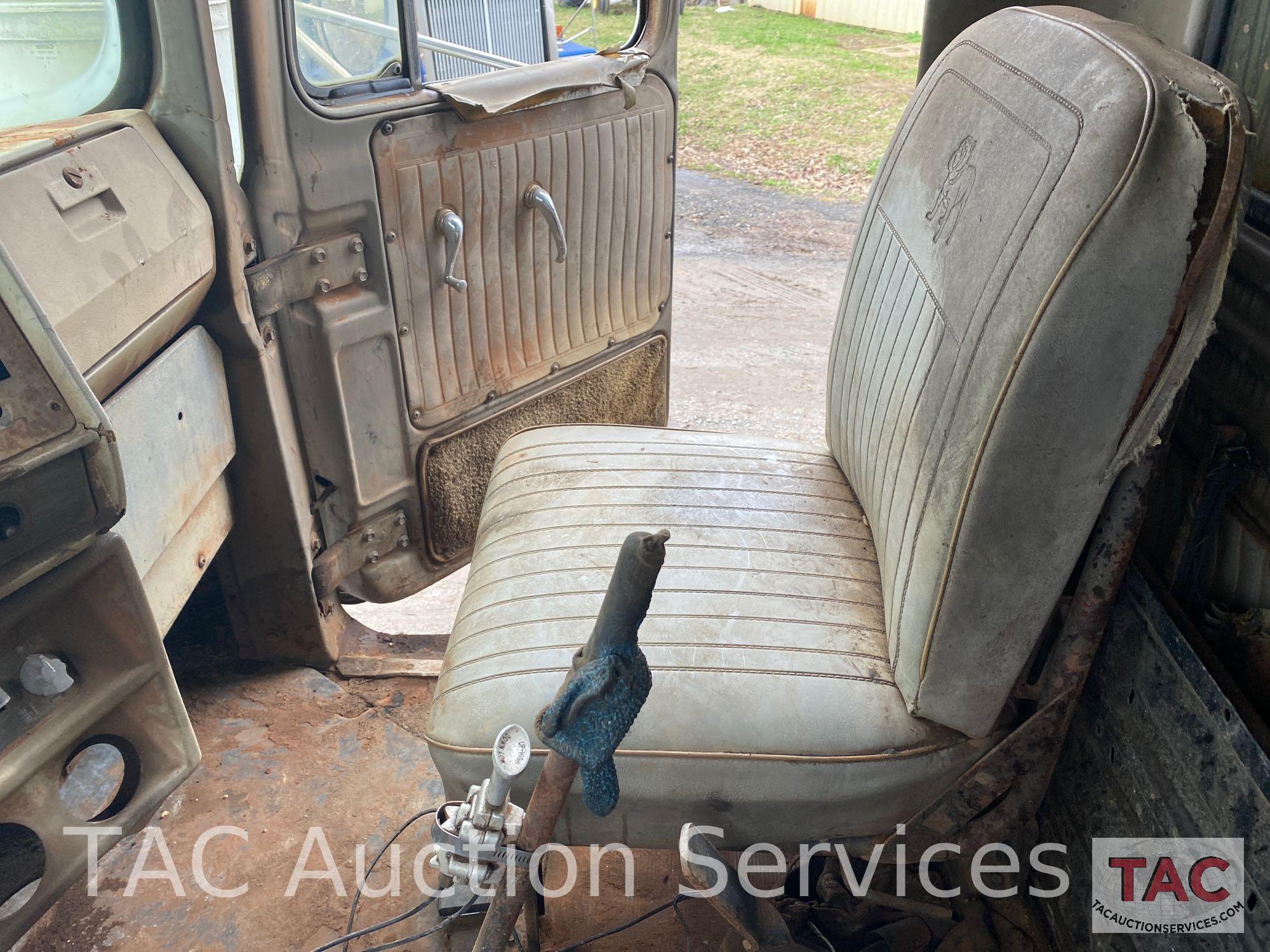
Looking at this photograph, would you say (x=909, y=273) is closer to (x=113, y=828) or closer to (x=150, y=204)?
(x=150, y=204)

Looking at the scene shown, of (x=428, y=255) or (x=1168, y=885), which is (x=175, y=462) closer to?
(x=428, y=255)

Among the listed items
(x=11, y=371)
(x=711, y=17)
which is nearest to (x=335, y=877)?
(x=11, y=371)

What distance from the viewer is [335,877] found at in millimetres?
1554

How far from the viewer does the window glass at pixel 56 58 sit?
1350mm

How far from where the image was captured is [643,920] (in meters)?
1.53

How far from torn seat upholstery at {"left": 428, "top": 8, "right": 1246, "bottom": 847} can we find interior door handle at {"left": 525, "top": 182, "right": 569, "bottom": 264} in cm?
61

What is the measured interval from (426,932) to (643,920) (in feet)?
1.07

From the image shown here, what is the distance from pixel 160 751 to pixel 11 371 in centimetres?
42

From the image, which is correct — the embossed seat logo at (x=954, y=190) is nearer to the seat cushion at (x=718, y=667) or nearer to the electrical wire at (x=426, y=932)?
the seat cushion at (x=718, y=667)

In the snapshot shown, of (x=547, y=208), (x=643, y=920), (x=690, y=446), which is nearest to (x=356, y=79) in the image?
(x=547, y=208)

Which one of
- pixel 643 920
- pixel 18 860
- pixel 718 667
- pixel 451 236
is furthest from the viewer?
pixel 451 236

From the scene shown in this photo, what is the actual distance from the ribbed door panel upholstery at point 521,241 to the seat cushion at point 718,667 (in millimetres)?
491

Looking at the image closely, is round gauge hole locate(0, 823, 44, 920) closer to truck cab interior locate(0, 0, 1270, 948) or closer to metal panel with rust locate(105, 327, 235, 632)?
truck cab interior locate(0, 0, 1270, 948)

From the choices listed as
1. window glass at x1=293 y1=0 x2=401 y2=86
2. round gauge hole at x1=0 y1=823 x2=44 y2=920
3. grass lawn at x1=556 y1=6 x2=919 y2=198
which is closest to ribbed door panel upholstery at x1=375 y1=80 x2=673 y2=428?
window glass at x1=293 y1=0 x2=401 y2=86
